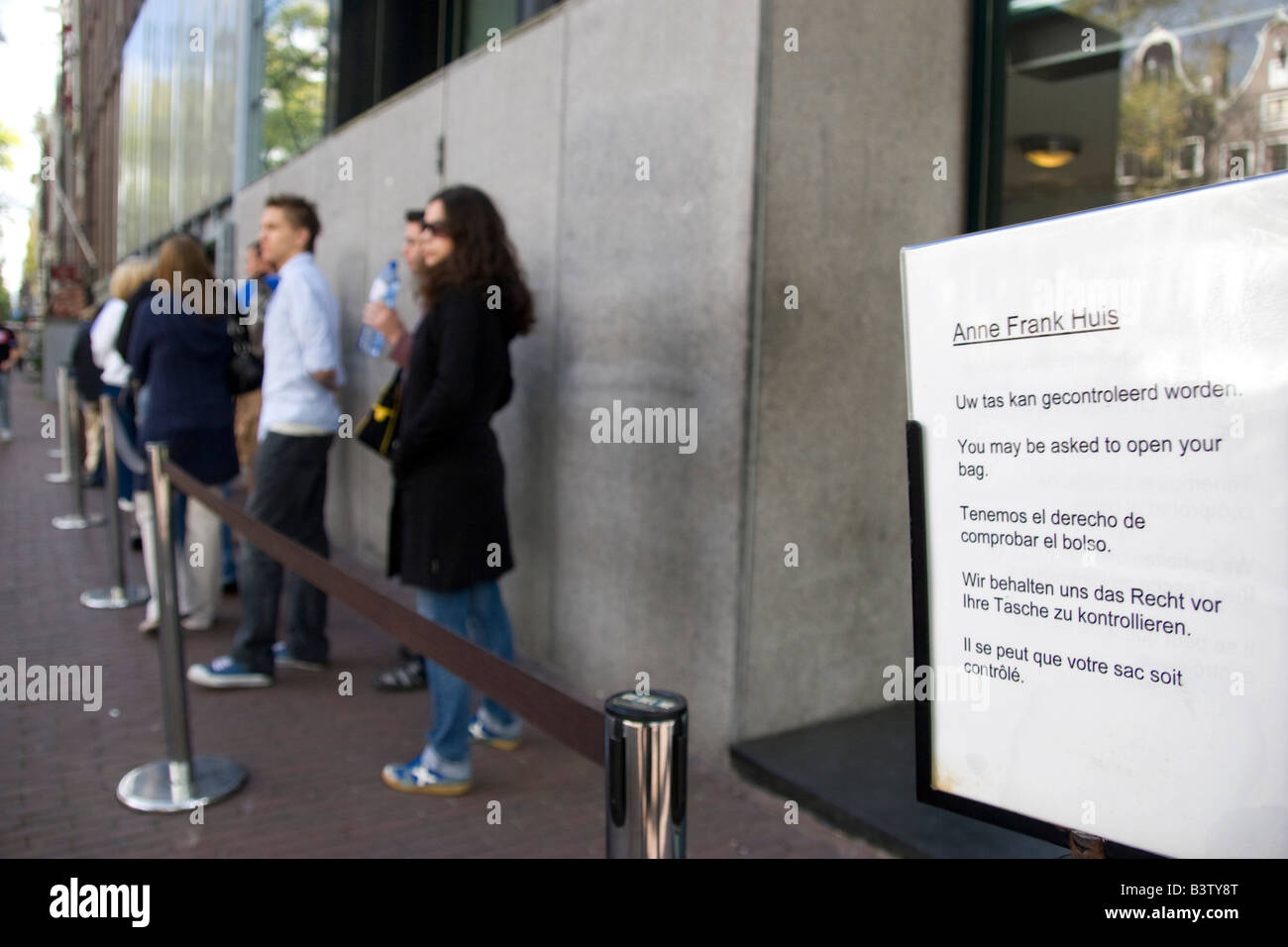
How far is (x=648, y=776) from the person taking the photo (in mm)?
1469

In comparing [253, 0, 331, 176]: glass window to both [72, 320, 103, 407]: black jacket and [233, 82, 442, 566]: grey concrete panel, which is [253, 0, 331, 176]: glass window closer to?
[233, 82, 442, 566]: grey concrete panel

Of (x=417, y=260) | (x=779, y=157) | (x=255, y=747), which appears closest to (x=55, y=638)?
(x=255, y=747)

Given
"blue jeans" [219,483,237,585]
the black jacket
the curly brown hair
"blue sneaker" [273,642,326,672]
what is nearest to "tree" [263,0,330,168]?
→ the black jacket

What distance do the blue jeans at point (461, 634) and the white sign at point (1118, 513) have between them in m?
2.36

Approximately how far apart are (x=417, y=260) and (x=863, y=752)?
267 cm

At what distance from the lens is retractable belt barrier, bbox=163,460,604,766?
1627 mm

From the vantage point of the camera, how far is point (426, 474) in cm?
387

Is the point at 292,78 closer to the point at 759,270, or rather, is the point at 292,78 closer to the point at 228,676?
the point at 228,676

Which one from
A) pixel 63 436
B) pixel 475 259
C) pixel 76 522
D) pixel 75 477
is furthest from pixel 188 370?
pixel 63 436

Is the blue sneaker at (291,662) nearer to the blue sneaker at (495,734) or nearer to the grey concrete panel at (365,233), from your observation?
the blue sneaker at (495,734)

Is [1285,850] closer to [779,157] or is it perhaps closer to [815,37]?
[779,157]

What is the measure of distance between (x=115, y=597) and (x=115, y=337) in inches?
72.1

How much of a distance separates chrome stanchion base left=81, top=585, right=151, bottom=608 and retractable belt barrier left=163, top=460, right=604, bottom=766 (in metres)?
4.30
